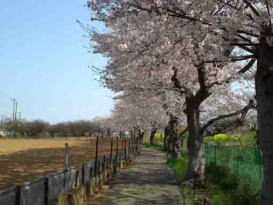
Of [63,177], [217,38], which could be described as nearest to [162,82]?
[63,177]

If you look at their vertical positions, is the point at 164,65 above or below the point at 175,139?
above

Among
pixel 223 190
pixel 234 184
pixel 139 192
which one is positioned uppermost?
pixel 234 184

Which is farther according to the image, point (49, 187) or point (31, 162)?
point (31, 162)

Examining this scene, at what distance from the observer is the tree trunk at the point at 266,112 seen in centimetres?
843

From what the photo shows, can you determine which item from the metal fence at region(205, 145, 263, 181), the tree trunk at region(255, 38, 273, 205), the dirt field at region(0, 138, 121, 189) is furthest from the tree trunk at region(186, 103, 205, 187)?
the tree trunk at region(255, 38, 273, 205)

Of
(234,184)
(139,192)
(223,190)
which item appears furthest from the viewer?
(139,192)

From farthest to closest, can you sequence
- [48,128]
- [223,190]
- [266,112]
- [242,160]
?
[48,128], [242,160], [223,190], [266,112]

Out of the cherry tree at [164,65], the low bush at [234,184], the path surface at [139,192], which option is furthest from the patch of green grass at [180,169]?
→ the cherry tree at [164,65]

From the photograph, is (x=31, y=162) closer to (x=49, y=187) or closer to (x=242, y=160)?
(x=242, y=160)

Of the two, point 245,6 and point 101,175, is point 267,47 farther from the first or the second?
point 101,175

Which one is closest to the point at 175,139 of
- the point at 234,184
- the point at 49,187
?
the point at 234,184

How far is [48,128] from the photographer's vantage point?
118 metres

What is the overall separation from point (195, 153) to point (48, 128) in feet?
336

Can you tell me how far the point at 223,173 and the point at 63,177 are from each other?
30.3ft
